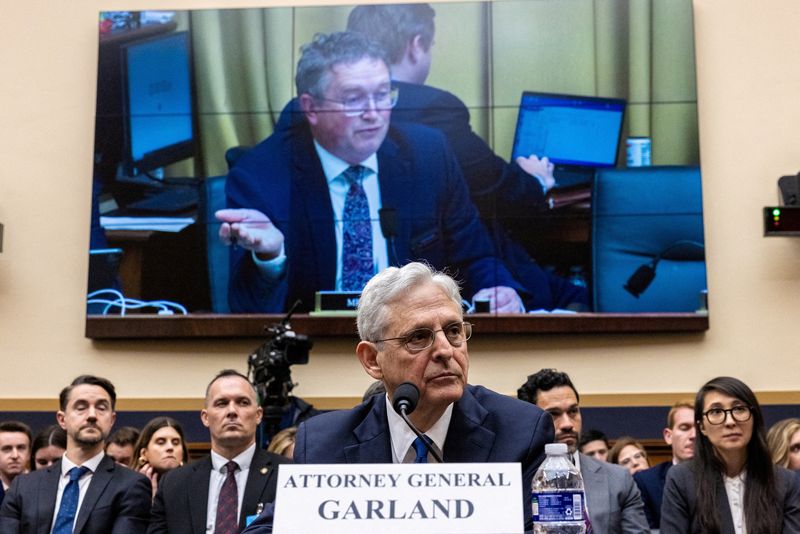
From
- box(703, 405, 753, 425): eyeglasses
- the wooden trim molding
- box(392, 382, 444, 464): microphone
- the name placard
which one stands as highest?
the wooden trim molding

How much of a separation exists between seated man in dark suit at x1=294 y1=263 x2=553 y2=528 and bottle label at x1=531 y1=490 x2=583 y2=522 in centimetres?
16

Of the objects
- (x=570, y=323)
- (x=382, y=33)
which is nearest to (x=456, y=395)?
(x=570, y=323)

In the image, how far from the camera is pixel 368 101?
26.3ft

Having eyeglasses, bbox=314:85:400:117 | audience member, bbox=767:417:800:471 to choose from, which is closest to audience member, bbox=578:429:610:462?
audience member, bbox=767:417:800:471

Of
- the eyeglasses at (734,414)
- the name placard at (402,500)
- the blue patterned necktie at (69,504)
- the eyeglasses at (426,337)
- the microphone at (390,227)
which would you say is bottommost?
the blue patterned necktie at (69,504)

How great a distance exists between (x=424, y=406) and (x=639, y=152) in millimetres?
5891

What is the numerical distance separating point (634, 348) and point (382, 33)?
296 cm

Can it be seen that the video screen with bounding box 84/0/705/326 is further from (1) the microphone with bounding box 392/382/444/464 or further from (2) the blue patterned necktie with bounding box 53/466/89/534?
(1) the microphone with bounding box 392/382/444/464

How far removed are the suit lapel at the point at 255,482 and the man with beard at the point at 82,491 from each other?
52cm

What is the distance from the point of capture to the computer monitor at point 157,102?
8086 millimetres

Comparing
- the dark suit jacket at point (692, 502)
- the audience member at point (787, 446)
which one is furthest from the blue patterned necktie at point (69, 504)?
the audience member at point (787, 446)

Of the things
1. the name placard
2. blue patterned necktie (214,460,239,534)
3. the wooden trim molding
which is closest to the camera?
the name placard

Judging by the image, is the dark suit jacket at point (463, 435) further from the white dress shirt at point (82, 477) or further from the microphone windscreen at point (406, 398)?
the white dress shirt at point (82, 477)

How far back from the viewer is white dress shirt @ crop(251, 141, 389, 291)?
784 cm
